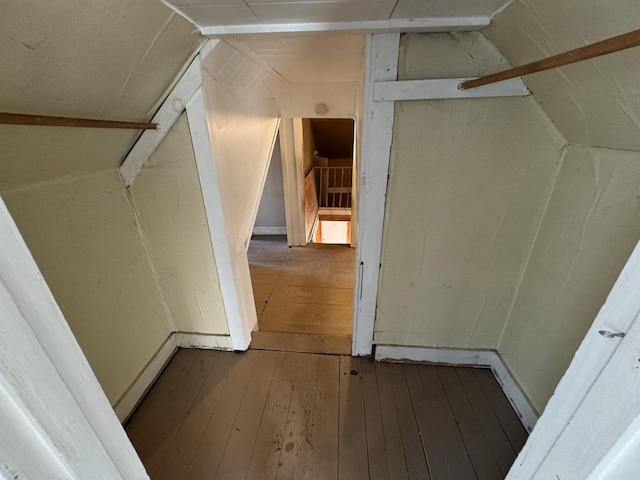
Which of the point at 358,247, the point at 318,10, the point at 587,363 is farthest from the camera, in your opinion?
the point at 358,247

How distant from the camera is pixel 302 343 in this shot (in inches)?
71.5

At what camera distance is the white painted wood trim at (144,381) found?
4.45ft

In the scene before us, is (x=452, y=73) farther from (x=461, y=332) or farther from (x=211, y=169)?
(x=461, y=332)

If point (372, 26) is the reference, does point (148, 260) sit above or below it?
below

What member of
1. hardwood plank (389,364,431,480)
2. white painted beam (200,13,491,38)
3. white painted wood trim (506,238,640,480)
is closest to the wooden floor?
hardwood plank (389,364,431,480)

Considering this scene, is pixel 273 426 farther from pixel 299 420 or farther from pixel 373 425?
pixel 373 425

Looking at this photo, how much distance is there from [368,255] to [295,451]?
0.95 metres

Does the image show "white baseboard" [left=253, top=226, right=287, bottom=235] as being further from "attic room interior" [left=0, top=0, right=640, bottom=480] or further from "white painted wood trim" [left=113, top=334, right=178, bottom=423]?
"white painted wood trim" [left=113, top=334, right=178, bottom=423]

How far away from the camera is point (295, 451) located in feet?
4.05

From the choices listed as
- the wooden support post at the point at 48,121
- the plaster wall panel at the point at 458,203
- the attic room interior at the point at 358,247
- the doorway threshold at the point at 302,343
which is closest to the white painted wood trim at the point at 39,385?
the attic room interior at the point at 358,247

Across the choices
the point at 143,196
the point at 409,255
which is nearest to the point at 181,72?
the point at 143,196

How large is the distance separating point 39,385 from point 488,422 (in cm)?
167

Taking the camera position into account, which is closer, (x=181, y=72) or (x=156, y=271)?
(x=181, y=72)

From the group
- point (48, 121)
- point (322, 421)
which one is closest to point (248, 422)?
point (322, 421)
